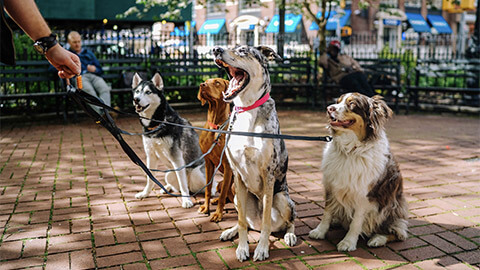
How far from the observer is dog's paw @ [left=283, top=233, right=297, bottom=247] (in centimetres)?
348

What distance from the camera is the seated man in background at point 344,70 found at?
9.92 meters

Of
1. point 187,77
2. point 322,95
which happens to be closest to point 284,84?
point 322,95

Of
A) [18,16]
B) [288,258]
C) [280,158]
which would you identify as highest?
[18,16]

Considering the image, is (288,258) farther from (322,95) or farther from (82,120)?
(322,95)

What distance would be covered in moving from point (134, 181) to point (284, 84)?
7.13 metres

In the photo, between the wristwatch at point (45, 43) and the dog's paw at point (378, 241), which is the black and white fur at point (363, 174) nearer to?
the dog's paw at point (378, 241)

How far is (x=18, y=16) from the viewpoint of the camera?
2.37 metres

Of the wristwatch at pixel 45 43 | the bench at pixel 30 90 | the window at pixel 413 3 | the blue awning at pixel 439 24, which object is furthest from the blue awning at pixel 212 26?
the wristwatch at pixel 45 43

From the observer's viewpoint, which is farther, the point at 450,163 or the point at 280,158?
the point at 450,163

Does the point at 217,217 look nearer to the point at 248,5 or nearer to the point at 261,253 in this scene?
the point at 261,253

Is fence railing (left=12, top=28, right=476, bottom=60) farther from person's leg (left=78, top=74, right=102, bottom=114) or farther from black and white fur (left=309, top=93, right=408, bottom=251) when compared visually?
black and white fur (left=309, top=93, right=408, bottom=251)

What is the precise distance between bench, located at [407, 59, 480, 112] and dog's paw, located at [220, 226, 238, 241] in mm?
9073

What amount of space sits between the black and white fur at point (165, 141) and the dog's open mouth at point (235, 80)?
1.51 metres

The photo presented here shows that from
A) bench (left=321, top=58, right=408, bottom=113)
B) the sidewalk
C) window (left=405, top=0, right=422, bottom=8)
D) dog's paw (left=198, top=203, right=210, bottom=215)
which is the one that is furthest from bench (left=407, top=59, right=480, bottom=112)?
window (left=405, top=0, right=422, bottom=8)
